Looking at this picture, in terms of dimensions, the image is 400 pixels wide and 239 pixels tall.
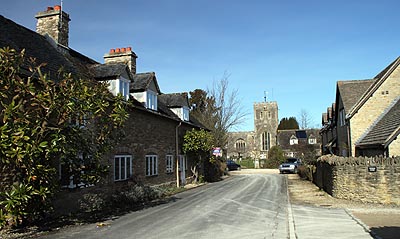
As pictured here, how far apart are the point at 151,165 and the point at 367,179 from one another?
11757 mm

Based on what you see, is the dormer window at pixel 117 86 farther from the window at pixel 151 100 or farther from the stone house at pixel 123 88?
the window at pixel 151 100

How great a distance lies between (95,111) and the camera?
1138cm

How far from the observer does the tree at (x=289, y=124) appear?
97.6m

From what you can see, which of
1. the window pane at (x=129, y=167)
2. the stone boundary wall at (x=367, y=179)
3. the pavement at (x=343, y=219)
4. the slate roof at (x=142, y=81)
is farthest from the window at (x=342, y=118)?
the window pane at (x=129, y=167)

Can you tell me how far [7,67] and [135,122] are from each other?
954 cm

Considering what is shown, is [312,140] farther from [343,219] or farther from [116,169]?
[343,219]

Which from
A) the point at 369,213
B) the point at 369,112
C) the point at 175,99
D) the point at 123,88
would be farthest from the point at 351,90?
the point at 123,88

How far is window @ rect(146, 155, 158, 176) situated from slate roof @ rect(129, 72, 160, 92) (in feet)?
13.3

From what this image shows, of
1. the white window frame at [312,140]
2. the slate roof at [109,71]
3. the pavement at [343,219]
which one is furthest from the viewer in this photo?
the white window frame at [312,140]

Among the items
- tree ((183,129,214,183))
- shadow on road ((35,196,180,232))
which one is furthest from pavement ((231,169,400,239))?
tree ((183,129,214,183))

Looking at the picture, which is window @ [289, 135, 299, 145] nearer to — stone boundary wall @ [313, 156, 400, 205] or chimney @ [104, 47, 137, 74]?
chimney @ [104, 47, 137, 74]

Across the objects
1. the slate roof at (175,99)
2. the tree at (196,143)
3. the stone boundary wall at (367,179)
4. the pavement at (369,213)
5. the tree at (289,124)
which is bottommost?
the pavement at (369,213)

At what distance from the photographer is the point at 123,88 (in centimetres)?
1850

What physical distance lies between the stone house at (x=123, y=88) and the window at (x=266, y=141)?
227ft
